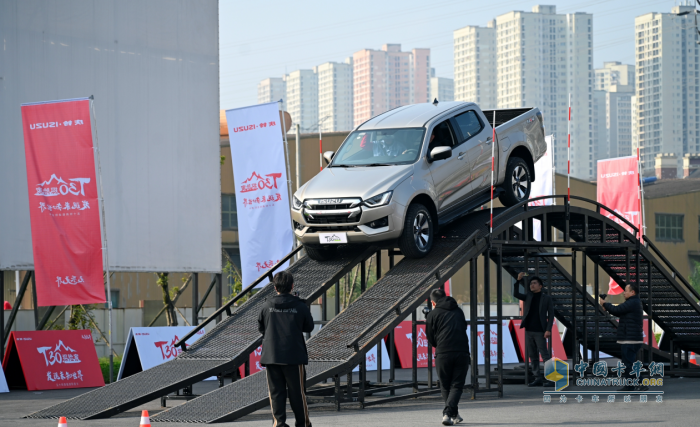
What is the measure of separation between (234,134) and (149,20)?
3.74 meters

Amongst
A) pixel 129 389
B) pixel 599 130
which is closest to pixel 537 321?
pixel 129 389

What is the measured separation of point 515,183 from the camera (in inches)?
624

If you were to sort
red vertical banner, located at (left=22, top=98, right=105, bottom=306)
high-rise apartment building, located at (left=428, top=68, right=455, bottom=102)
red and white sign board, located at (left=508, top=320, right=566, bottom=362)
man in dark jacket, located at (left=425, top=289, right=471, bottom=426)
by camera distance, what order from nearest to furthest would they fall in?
1. man in dark jacket, located at (left=425, top=289, right=471, bottom=426)
2. red vertical banner, located at (left=22, top=98, right=105, bottom=306)
3. red and white sign board, located at (left=508, top=320, right=566, bottom=362)
4. high-rise apartment building, located at (left=428, top=68, right=455, bottom=102)

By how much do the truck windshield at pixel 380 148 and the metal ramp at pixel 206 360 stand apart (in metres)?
1.43

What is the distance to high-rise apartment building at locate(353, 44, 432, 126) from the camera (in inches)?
6757

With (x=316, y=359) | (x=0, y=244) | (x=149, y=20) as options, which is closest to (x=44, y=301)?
(x=0, y=244)

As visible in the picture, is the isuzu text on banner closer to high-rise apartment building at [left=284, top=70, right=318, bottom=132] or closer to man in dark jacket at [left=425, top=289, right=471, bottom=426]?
man in dark jacket at [left=425, top=289, right=471, bottom=426]

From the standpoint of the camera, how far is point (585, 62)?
148625mm

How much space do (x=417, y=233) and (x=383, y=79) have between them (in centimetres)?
16203

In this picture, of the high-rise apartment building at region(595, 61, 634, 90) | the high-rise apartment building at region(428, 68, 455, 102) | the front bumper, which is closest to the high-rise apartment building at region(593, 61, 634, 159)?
the high-rise apartment building at region(595, 61, 634, 90)

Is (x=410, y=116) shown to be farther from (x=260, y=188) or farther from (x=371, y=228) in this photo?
(x=260, y=188)

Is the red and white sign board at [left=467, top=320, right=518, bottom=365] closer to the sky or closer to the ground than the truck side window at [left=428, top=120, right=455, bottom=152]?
closer to the ground

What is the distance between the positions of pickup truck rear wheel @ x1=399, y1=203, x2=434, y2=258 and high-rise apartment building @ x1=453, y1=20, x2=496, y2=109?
137117 mm

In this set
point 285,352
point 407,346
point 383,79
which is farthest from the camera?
point 383,79
